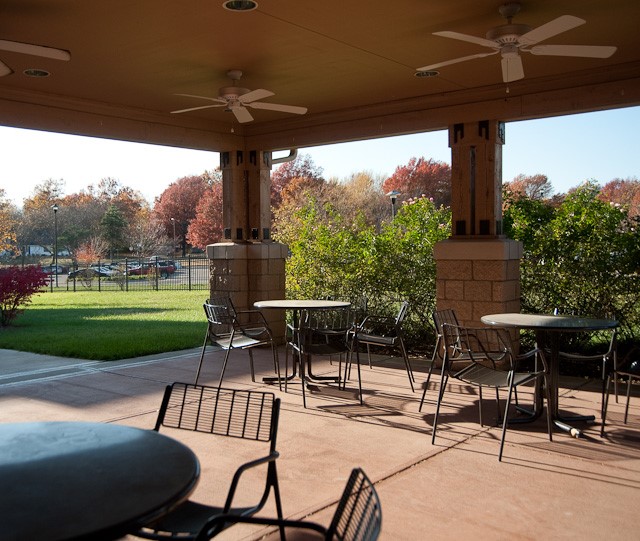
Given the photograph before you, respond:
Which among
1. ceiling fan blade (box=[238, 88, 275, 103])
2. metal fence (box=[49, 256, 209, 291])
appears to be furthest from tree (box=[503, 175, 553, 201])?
ceiling fan blade (box=[238, 88, 275, 103])

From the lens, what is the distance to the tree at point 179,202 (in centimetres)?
3819

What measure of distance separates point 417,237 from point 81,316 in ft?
25.6

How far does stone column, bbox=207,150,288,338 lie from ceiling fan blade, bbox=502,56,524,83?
421 cm

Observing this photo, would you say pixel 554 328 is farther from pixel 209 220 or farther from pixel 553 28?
pixel 209 220

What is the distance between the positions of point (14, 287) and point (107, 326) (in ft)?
5.86

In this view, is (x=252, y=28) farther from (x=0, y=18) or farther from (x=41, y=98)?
(x=41, y=98)

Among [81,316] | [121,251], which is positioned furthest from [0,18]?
[121,251]

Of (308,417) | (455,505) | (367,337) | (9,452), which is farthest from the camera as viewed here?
(367,337)

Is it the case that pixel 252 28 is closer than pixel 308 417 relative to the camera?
Yes

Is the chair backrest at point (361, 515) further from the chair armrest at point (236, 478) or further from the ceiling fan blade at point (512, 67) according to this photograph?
the ceiling fan blade at point (512, 67)

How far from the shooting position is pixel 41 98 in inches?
255

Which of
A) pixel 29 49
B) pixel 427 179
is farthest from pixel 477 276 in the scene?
pixel 427 179

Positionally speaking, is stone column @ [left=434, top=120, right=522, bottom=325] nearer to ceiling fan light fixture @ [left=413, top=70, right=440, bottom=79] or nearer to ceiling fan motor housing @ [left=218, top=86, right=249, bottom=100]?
ceiling fan light fixture @ [left=413, top=70, right=440, bottom=79]

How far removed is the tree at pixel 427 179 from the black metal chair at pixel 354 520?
26662 mm
